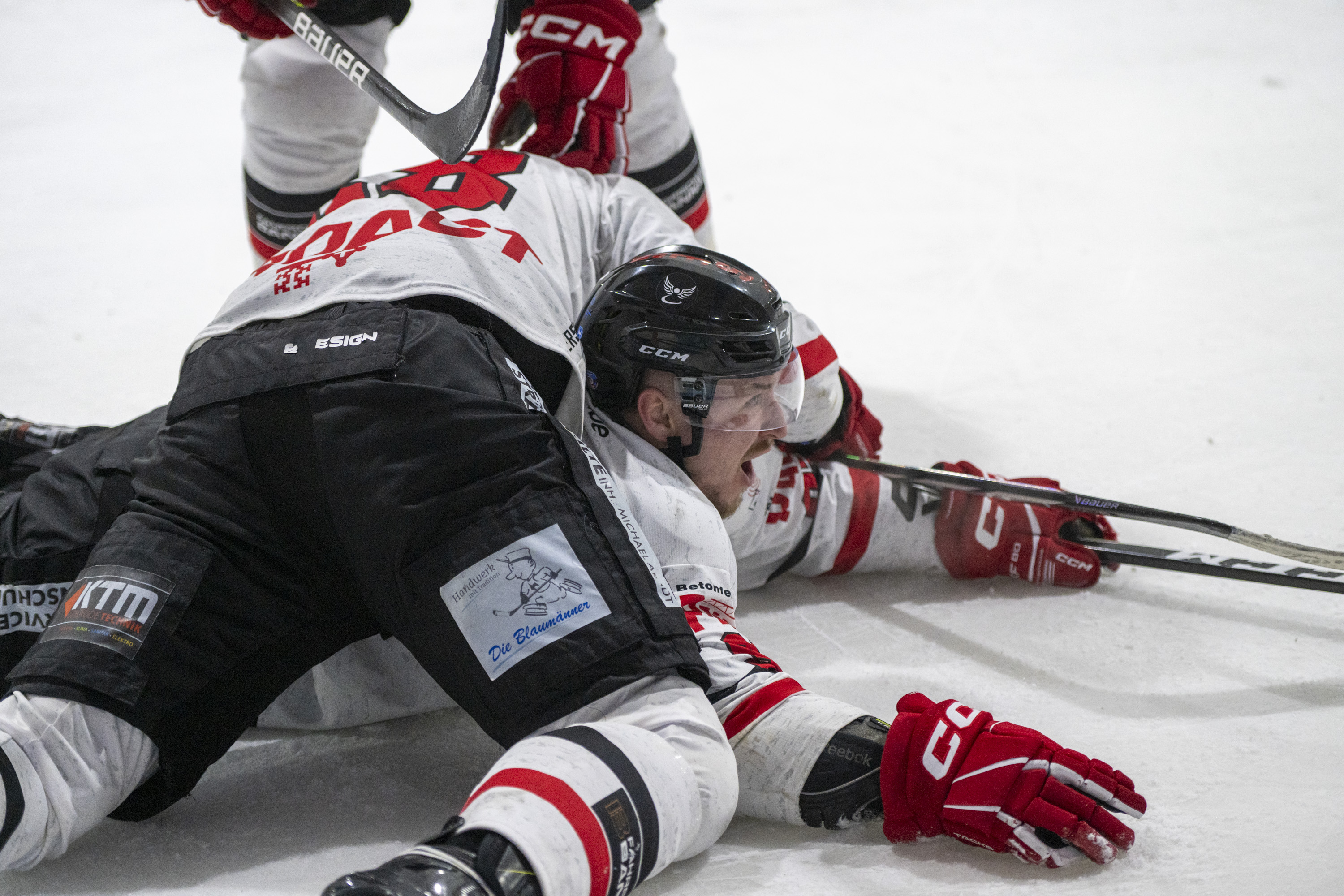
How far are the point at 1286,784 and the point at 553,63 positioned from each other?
1.49m

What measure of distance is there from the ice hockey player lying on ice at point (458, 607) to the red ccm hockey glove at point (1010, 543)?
631mm

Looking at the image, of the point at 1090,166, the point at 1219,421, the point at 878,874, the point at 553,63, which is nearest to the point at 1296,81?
the point at 1090,166

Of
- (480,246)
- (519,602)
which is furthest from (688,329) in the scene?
(519,602)

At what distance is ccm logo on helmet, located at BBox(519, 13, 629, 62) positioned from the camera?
2010 millimetres

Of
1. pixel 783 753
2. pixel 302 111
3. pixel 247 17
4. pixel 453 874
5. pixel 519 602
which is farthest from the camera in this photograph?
pixel 302 111

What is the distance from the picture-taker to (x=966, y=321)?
2.98m

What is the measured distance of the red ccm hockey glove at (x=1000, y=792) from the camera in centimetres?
124

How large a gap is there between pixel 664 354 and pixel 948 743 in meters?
0.57

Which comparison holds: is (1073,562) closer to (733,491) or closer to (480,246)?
(733,491)

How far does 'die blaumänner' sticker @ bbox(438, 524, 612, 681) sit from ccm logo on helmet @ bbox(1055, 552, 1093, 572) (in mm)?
1016

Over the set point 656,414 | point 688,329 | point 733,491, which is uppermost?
point 688,329

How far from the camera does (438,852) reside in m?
1.02

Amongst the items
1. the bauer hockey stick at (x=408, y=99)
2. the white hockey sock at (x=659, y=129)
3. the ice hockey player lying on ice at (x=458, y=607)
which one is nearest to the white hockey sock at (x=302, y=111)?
the bauer hockey stick at (x=408, y=99)

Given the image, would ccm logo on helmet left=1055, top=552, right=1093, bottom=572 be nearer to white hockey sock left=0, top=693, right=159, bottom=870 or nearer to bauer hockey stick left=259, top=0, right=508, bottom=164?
bauer hockey stick left=259, top=0, right=508, bottom=164
